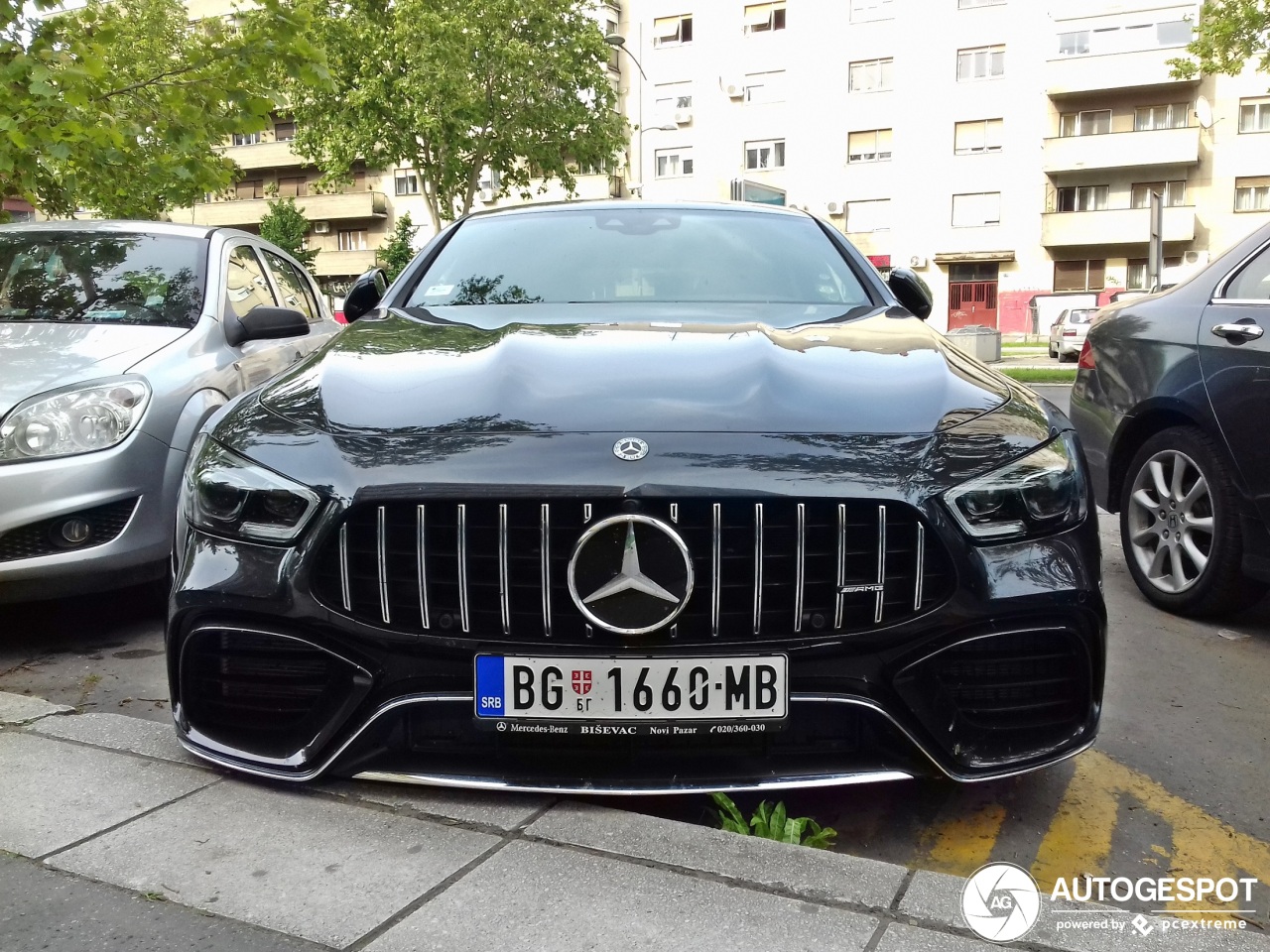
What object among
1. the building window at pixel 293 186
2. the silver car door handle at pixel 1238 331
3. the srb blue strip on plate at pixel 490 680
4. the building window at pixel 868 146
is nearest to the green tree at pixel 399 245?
the building window at pixel 293 186

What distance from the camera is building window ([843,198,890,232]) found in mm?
44469

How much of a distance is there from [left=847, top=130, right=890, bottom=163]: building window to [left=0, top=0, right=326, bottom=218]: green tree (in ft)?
124

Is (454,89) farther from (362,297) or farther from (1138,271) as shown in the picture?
(362,297)

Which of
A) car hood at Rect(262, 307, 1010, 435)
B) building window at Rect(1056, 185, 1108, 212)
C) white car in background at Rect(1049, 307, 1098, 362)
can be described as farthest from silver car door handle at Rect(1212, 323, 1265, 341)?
building window at Rect(1056, 185, 1108, 212)

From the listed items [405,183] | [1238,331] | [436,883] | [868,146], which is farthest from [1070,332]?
[405,183]

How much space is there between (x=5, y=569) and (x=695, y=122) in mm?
46233

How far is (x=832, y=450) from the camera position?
2391 millimetres

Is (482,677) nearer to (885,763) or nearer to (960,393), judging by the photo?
(885,763)

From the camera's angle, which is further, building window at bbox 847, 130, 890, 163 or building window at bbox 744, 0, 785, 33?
building window at bbox 744, 0, 785, 33

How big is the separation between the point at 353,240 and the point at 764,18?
20984 millimetres

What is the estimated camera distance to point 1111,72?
1607 inches

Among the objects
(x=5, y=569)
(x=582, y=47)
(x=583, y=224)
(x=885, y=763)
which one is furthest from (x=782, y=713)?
(x=582, y=47)

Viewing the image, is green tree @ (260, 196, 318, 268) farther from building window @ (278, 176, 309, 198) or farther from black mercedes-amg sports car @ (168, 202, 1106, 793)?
black mercedes-amg sports car @ (168, 202, 1106, 793)

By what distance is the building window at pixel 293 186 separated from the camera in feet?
180
